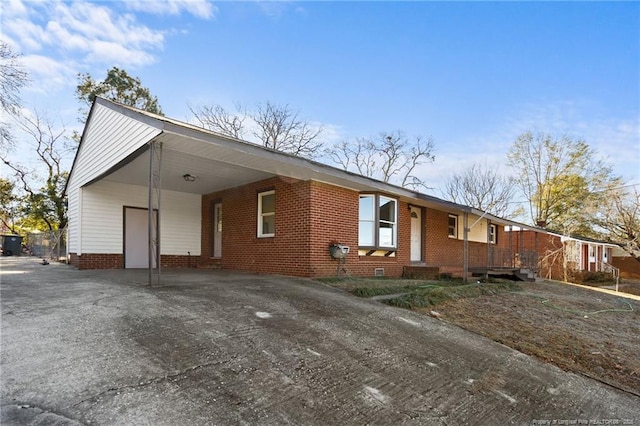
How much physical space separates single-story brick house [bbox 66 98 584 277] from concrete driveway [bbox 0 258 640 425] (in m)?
3.18

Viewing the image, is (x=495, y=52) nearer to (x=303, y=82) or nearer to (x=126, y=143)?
(x=303, y=82)

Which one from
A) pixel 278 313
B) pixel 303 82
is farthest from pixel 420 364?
pixel 303 82

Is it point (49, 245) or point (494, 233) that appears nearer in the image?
point (49, 245)

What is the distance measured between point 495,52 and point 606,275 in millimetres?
18183

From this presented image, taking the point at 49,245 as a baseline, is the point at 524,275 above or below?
below

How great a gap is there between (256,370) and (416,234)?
11.6 m

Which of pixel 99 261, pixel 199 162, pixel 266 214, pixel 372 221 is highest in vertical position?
pixel 199 162

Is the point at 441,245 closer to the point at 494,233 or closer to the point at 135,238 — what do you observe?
the point at 494,233

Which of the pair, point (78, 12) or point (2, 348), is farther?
point (78, 12)

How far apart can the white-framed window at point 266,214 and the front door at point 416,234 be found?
592 centimetres

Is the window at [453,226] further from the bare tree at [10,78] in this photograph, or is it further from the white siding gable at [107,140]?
the bare tree at [10,78]

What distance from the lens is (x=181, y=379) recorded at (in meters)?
3.17

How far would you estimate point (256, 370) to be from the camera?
3500 millimetres

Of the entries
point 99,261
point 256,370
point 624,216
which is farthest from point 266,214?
point 624,216
